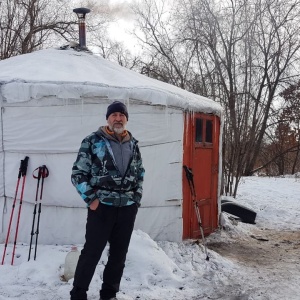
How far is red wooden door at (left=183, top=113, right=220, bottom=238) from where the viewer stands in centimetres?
543

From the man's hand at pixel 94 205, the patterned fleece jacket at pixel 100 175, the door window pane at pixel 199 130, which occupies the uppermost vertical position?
the door window pane at pixel 199 130

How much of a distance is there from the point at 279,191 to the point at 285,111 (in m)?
8.12

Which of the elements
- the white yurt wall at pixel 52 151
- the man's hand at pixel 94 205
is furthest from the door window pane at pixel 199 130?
the man's hand at pixel 94 205

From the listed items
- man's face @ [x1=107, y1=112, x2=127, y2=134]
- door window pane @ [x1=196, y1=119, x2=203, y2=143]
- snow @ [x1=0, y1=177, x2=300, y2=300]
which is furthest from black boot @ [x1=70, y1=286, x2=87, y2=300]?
door window pane @ [x1=196, y1=119, x2=203, y2=143]

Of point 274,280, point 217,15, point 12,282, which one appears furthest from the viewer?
point 217,15

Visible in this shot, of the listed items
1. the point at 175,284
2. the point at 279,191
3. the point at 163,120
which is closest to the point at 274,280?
the point at 175,284

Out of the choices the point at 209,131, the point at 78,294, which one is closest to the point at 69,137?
the point at 78,294

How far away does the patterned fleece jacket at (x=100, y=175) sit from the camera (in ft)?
9.83

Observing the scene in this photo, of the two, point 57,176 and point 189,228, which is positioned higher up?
point 57,176

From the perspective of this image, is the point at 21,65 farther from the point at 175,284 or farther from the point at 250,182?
the point at 250,182

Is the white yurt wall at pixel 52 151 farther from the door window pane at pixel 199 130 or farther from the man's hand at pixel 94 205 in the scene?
the man's hand at pixel 94 205

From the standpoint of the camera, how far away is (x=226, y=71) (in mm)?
12875

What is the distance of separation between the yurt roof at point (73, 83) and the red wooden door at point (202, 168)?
0.30m

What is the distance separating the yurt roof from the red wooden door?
30cm
